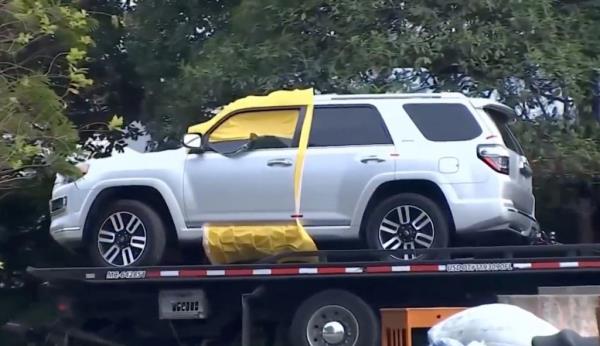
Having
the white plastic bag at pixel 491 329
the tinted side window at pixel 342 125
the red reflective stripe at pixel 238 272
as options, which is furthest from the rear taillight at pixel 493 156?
the white plastic bag at pixel 491 329

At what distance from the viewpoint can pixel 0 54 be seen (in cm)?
876

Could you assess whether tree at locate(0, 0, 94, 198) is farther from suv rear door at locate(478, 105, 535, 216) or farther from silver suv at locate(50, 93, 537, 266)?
suv rear door at locate(478, 105, 535, 216)

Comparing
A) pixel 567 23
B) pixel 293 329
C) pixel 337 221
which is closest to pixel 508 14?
pixel 567 23

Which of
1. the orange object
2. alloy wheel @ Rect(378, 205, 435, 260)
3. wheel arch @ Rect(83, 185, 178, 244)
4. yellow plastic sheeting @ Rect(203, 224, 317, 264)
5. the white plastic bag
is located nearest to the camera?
the white plastic bag

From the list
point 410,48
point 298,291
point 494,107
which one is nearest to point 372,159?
point 494,107

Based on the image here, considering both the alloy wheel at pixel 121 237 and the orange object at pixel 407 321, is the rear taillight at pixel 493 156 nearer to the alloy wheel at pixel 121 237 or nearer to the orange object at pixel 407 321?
the orange object at pixel 407 321

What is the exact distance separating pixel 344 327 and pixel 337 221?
896 mm

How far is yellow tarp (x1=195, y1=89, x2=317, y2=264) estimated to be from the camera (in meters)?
10.2

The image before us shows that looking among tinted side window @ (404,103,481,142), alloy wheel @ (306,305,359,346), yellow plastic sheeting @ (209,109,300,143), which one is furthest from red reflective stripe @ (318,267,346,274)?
tinted side window @ (404,103,481,142)

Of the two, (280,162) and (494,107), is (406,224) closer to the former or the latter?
(280,162)

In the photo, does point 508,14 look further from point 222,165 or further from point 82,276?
point 82,276

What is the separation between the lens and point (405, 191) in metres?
A: 10.2

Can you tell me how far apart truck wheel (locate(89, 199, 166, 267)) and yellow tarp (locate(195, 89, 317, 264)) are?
460 millimetres

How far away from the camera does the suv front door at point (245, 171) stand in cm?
1029
